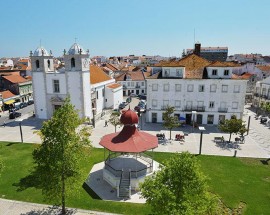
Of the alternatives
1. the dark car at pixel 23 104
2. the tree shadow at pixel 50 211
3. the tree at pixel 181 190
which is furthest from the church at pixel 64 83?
the tree at pixel 181 190

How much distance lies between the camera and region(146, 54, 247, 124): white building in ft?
146

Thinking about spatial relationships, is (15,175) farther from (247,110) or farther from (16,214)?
(247,110)

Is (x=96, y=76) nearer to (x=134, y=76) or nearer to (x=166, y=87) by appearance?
(x=166, y=87)

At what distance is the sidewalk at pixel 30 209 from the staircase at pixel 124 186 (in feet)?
11.4

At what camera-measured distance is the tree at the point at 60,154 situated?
17.8 m

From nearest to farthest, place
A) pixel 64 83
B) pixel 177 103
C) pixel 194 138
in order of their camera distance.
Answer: pixel 194 138, pixel 177 103, pixel 64 83

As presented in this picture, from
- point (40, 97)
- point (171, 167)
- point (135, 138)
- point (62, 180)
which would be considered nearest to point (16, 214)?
point (62, 180)

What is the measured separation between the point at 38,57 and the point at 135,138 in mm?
33793

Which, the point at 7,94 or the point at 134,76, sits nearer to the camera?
the point at 7,94

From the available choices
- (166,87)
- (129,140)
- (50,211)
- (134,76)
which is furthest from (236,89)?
(134,76)

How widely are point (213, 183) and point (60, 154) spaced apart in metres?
16.6

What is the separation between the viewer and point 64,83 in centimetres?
4862

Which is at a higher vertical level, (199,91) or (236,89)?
(236,89)

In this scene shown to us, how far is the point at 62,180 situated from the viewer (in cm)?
1875
